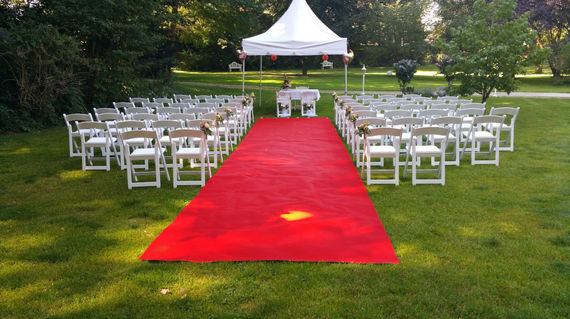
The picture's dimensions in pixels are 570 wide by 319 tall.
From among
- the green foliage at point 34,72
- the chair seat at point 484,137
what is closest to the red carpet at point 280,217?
the chair seat at point 484,137

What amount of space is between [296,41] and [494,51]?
5855 millimetres

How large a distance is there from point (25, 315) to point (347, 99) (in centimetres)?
1030

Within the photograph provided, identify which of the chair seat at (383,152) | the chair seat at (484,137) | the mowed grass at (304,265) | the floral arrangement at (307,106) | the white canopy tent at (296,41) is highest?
the white canopy tent at (296,41)

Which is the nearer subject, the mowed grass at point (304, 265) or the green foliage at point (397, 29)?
the mowed grass at point (304, 265)

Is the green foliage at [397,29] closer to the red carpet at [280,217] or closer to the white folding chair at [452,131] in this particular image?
the white folding chair at [452,131]

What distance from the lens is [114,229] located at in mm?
5309

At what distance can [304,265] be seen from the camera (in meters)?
4.28

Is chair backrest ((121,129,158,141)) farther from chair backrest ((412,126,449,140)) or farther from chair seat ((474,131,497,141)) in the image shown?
chair seat ((474,131,497,141))

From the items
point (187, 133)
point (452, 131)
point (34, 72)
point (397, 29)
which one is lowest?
point (452, 131)

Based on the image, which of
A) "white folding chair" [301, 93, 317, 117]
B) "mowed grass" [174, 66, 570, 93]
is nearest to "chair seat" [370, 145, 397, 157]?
"white folding chair" [301, 93, 317, 117]

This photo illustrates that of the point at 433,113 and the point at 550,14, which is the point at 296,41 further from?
the point at 550,14

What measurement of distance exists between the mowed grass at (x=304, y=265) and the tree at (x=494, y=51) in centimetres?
693

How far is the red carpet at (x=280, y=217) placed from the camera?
457 cm

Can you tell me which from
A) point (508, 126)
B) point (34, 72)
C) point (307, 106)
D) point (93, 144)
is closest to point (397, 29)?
point (307, 106)
